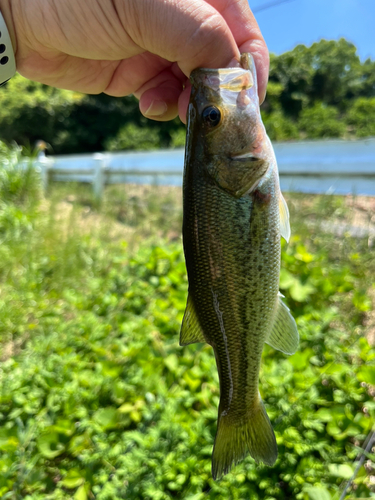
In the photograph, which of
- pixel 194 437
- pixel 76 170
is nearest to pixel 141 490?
pixel 194 437

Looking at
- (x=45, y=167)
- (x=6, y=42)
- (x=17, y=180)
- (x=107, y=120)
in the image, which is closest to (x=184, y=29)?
(x=6, y=42)

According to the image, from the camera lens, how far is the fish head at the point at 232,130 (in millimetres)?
1352

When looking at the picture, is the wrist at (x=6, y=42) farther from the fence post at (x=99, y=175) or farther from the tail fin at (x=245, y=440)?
the fence post at (x=99, y=175)

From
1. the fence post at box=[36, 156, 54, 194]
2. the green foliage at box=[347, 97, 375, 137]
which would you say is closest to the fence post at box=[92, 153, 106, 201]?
the fence post at box=[36, 156, 54, 194]

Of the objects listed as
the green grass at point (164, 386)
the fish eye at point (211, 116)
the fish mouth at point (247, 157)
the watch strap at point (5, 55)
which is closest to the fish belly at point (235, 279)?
the fish mouth at point (247, 157)

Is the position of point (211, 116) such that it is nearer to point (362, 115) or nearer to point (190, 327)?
point (190, 327)

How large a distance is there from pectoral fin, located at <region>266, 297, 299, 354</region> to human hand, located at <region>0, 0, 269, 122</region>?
106cm

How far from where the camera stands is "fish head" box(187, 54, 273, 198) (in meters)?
1.35

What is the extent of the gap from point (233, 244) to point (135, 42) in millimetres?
1174

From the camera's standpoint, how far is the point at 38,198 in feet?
24.2

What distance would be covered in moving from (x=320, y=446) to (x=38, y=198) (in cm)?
729

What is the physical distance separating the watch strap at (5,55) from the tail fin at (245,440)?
2.13 meters

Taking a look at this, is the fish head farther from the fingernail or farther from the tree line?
the tree line

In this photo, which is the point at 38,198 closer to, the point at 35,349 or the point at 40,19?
the point at 35,349
